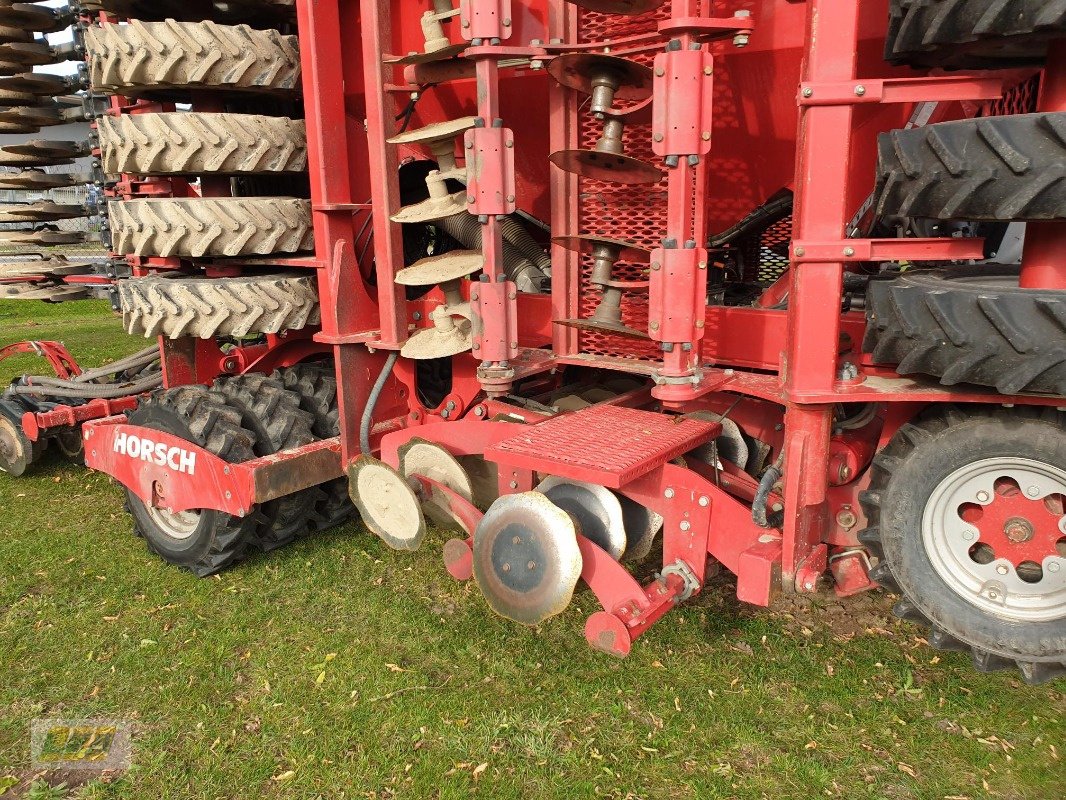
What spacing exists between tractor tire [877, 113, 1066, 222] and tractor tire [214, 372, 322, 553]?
2.63m

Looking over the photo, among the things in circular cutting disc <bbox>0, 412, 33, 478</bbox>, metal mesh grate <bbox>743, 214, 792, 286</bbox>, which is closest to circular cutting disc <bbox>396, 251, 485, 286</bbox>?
metal mesh grate <bbox>743, 214, 792, 286</bbox>

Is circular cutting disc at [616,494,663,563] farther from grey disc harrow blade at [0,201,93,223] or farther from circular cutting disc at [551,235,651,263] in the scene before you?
grey disc harrow blade at [0,201,93,223]

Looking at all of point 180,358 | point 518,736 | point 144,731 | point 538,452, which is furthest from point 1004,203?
point 180,358

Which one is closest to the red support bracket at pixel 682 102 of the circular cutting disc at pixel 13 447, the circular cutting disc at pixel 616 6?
the circular cutting disc at pixel 616 6

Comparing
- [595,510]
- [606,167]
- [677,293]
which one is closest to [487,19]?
[606,167]

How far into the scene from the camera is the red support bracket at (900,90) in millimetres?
2293

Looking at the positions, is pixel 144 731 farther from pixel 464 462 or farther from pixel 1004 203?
pixel 1004 203

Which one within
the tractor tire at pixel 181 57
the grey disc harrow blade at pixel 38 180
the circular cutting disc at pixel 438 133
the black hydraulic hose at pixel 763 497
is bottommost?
the black hydraulic hose at pixel 763 497

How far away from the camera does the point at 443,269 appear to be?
129 inches

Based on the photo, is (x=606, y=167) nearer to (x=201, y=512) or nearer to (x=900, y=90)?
(x=900, y=90)

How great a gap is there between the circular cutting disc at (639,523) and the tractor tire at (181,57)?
7.67 feet

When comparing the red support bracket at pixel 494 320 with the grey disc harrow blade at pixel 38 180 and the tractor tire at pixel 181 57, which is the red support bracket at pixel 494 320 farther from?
the grey disc harrow blade at pixel 38 180

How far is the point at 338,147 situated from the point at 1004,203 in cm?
256

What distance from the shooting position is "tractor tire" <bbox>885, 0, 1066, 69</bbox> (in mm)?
1987
